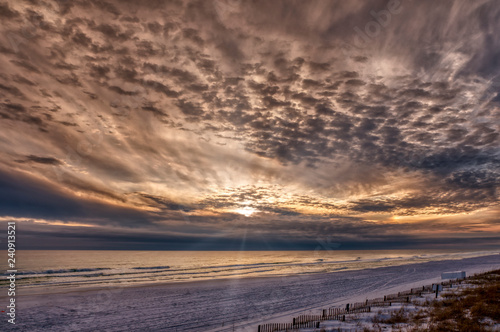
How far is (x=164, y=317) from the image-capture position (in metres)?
24.9

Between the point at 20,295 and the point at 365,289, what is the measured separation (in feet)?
161

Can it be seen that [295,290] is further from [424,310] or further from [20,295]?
[20,295]

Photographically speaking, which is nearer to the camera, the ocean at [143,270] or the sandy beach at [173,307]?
the sandy beach at [173,307]

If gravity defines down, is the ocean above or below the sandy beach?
below

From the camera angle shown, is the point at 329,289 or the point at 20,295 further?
the point at 329,289

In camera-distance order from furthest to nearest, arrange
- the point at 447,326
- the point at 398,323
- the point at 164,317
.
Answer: the point at 164,317 → the point at 398,323 → the point at 447,326

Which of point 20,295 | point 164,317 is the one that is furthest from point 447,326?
point 20,295

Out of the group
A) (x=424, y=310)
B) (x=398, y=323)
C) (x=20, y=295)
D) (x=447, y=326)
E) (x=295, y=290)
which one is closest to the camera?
(x=447, y=326)

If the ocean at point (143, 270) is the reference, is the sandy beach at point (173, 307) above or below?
above

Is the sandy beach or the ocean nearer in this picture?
the sandy beach

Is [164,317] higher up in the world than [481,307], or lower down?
lower down

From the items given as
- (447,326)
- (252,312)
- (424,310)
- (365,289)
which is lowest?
(365,289)

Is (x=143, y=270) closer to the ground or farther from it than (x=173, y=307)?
closer to the ground

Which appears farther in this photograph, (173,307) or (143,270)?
(143,270)
